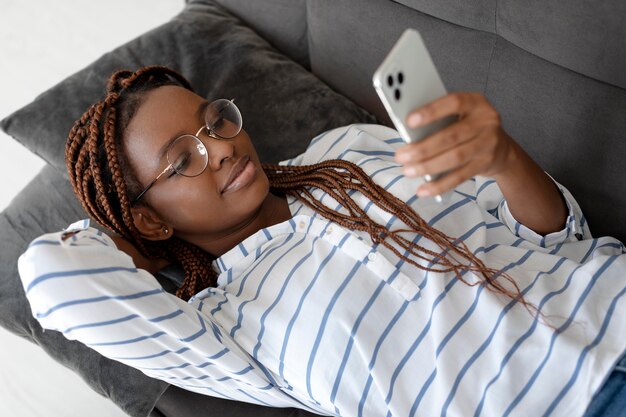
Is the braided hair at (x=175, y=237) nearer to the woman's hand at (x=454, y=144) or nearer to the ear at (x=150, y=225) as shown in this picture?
the ear at (x=150, y=225)

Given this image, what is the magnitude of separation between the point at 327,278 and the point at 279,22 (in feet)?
2.90

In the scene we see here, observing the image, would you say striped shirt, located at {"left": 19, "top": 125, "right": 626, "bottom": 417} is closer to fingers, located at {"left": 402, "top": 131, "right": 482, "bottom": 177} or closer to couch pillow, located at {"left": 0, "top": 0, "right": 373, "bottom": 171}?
fingers, located at {"left": 402, "top": 131, "right": 482, "bottom": 177}

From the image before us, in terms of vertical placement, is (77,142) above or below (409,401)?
above

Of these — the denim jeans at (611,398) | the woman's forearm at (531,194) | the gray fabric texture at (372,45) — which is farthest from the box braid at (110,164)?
the denim jeans at (611,398)

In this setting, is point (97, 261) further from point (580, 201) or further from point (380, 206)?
point (580, 201)

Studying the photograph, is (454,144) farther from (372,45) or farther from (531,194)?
(372,45)

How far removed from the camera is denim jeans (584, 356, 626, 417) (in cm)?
97

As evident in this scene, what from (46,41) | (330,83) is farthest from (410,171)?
(46,41)

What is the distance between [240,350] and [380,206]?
13.6 inches

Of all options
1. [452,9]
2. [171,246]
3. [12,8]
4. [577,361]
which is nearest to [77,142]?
[171,246]

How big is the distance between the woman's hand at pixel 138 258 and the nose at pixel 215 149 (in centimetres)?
22

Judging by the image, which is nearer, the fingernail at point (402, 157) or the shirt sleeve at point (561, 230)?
the fingernail at point (402, 157)

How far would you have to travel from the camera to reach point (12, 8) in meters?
2.69

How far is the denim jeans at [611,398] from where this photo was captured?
97 centimetres
